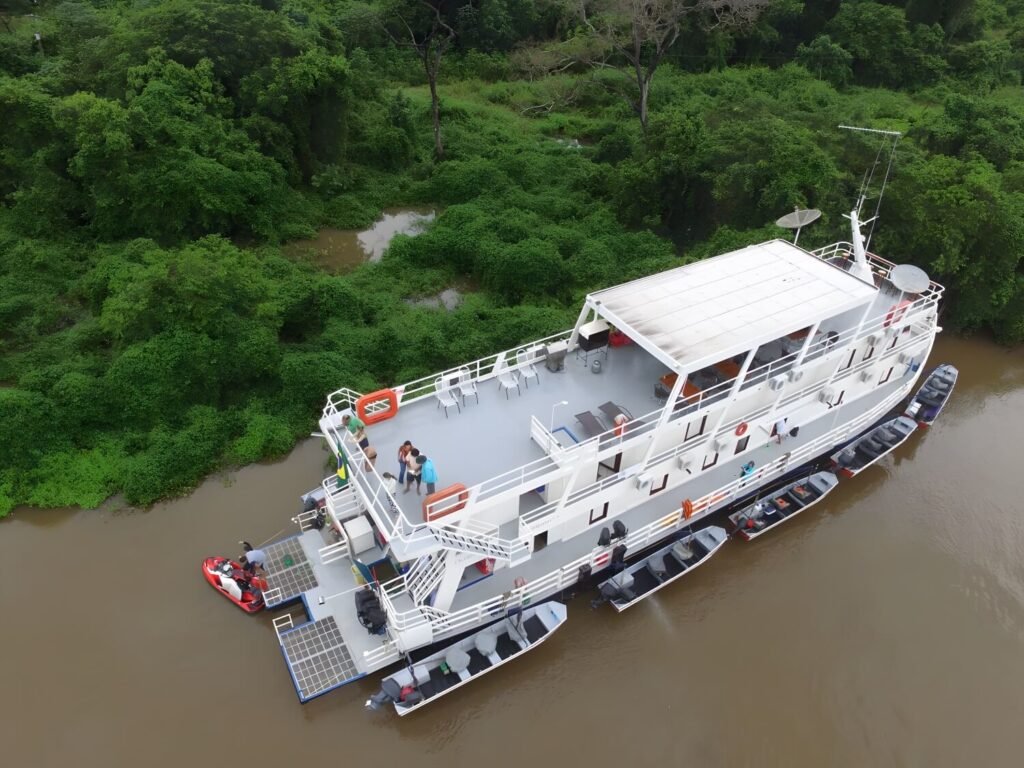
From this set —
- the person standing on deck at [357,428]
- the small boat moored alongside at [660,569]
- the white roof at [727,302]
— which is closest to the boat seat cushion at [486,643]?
the small boat moored alongside at [660,569]

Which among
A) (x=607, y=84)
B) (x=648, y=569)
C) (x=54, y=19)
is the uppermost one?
(x=54, y=19)

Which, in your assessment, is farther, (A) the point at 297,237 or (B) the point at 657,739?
(A) the point at 297,237

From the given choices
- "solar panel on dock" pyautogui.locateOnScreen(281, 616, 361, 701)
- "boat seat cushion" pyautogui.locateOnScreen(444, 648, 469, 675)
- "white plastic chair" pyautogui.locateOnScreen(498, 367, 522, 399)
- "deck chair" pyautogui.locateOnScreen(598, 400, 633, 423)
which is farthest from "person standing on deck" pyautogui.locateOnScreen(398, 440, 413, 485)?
"deck chair" pyautogui.locateOnScreen(598, 400, 633, 423)

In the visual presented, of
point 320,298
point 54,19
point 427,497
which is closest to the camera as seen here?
point 427,497

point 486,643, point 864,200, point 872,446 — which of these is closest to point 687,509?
point 486,643

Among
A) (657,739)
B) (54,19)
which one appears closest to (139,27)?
(54,19)

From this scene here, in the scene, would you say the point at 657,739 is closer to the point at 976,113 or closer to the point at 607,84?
the point at 976,113

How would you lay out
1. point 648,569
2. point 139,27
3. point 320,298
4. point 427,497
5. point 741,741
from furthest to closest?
point 139,27 < point 320,298 < point 648,569 < point 741,741 < point 427,497

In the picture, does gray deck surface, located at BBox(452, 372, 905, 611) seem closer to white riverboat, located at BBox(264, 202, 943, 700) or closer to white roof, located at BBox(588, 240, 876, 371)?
white riverboat, located at BBox(264, 202, 943, 700)
